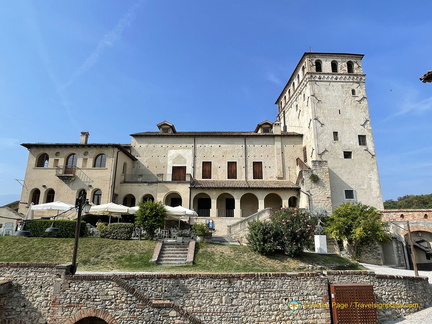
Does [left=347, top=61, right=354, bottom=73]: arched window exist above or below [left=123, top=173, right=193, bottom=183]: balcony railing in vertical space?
above

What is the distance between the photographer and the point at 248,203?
30.2m

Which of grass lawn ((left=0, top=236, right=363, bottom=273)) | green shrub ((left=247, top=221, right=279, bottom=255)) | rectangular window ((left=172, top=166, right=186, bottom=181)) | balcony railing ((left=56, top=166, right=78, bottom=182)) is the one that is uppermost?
rectangular window ((left=172, top=166, right=186, bottom=181))

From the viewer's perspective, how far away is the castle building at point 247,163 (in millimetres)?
27125

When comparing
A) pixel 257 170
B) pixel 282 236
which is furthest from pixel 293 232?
pixel 257 170

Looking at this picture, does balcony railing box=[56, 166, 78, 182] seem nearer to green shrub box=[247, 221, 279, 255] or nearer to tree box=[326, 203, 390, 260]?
green shrub box=[247, 221, 279, 255]

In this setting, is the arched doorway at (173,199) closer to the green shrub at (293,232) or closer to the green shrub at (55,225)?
the green shrub at (55,225)

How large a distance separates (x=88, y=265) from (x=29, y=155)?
18638mm

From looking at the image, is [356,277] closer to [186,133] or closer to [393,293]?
[393,293]

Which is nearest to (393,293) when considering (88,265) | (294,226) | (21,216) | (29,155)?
(294,226)

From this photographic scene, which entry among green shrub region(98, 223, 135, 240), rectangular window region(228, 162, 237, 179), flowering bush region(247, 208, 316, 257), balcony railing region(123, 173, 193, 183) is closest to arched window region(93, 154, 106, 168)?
balcony railing region(123, 173, 193, 183)

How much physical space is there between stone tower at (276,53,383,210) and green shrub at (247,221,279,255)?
1227 centimetres

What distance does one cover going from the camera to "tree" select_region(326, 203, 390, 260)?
67.6 ft

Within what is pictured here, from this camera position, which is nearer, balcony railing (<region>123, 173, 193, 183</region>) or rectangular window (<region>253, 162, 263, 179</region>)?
balcony railing (<region>123, 173, 193, 183</region>)

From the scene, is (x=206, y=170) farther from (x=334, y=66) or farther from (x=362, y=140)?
(x=334, y=66)
